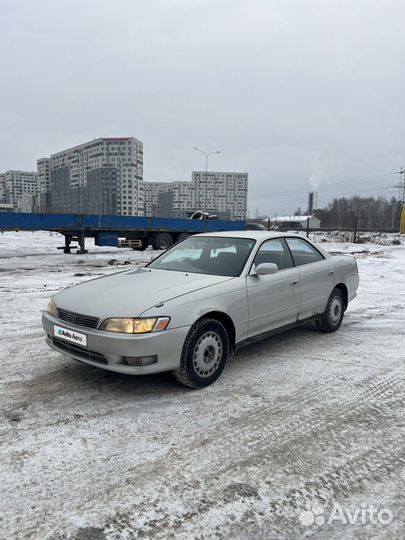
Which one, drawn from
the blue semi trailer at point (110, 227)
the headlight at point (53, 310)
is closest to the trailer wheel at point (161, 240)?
the blue semi trailer at point (110, 227)

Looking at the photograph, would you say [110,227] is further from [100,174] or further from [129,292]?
[100,174]

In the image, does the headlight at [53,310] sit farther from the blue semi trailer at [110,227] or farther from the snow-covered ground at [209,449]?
the blue semi trailer at [110,227]

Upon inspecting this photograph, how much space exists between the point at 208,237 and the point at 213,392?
2155 mm

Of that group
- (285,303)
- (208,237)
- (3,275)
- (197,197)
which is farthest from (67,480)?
(197,197)

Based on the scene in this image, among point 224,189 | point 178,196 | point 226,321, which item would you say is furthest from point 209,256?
point 224,189

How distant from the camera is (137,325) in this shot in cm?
343

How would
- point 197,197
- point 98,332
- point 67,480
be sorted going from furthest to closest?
point 197,197, point 98,332, point 67,480

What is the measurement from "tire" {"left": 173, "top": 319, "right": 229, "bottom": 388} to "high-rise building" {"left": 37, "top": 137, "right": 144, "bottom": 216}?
138 ft

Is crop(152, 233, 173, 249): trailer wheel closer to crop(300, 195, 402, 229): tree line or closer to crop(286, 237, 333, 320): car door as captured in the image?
crop(286, 237, 333, 320): car door

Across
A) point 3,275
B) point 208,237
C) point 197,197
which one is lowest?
point 3,275

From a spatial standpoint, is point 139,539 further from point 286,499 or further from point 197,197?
point 197,197

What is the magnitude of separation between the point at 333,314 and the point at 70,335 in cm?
365

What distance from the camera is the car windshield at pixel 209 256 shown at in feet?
14.8

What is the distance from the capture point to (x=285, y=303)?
187 inches
